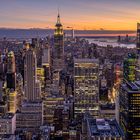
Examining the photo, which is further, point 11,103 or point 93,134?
point 11,103

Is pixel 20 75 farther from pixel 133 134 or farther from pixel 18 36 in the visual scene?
pixel 133 134

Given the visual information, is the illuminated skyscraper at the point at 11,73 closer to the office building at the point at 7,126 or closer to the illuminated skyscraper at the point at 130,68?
the illuminated skyscraper at the point at 130,68

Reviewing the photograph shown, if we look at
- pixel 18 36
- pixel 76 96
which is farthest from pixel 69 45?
pixel 76 96

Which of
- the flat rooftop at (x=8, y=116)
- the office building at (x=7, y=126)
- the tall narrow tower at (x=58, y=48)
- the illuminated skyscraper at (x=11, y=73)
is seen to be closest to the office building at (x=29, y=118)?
the flat rooftop at (x=8, y=116)

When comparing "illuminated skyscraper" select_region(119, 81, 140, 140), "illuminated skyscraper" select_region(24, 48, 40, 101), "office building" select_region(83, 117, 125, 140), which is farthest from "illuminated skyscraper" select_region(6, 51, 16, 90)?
"office building" select_region(83, 117, 125, 140)

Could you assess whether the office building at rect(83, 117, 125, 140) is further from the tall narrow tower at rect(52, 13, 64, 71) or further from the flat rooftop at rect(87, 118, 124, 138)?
the tall narrow tower at rect(52, 13, 64, 71)

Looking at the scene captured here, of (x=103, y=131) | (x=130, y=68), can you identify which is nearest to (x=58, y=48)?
(x=130, y=68)
